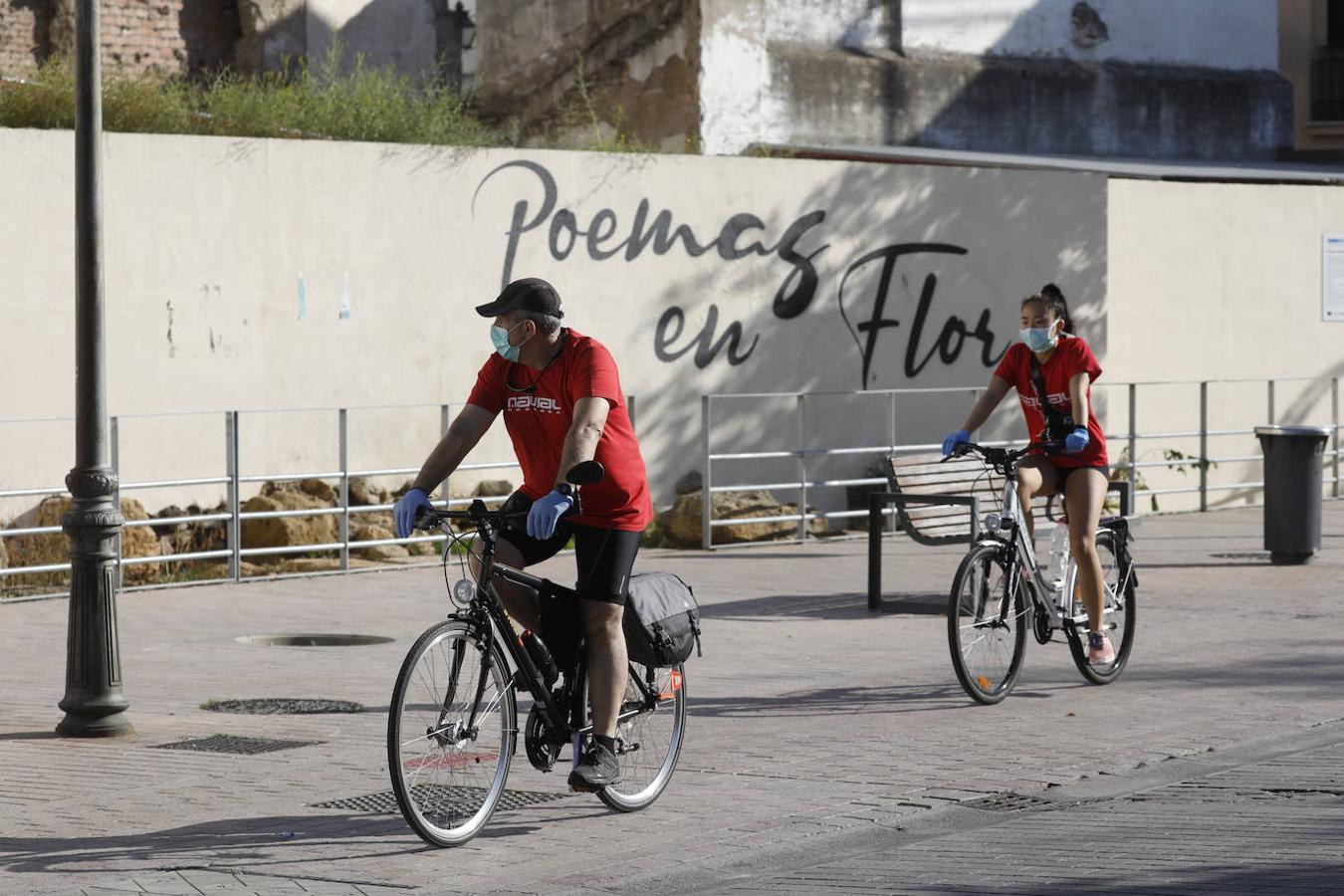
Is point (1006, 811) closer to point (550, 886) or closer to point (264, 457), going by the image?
point (550, 886)

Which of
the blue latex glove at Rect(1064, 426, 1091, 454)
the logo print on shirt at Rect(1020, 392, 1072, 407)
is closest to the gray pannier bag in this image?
the blue latex glove at Rect(1064, 426, 1091, 454)

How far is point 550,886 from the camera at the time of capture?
22.6ft

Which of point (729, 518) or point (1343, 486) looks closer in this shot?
point (729, 518)

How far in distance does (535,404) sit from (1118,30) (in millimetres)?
25574

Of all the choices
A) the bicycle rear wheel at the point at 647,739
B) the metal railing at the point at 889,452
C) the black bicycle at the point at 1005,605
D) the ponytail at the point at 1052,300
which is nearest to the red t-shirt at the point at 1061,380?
the ponytail at the point at 1052,300

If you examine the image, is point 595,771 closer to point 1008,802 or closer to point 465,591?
point 465,591

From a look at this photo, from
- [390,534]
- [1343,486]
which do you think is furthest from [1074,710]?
[1343,486]

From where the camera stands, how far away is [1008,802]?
27.1 feet

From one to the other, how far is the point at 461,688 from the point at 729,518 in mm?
11074

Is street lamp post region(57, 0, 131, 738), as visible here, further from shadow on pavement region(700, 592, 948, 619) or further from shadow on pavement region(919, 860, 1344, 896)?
shadow on pavement region(700, 592, 948, 619)

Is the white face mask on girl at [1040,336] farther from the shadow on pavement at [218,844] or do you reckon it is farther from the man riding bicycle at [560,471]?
the shadow on pavement at [218,844]

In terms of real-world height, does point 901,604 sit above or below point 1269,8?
below

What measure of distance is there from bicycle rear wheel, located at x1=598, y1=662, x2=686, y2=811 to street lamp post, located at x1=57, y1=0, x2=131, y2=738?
107 inches

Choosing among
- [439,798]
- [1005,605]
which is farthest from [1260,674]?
[439,798]
